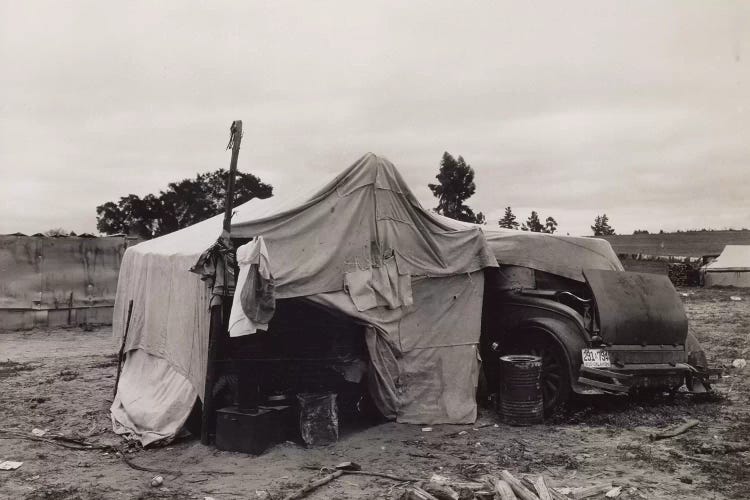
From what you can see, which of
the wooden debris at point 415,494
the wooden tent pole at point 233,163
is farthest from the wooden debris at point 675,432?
the wooden tent pole at point 233,163

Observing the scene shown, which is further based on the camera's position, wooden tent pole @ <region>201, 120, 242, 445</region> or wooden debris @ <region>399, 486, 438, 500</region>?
wooden tent pole @ <region>201, 120, 242, 445</region>

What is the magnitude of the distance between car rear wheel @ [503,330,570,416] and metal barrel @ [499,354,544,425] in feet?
0.88

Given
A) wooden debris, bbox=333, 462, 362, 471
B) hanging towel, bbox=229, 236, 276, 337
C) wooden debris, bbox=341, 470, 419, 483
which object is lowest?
wooden debris, bbox=341, 470, 419, 483

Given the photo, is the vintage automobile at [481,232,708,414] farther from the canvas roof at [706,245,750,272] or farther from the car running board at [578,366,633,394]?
the canvas roof at [706,245,750,272]

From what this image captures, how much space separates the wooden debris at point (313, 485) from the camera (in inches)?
210

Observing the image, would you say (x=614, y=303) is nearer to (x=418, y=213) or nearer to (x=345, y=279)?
(x=418, y=213)

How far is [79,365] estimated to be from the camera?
1288 cm

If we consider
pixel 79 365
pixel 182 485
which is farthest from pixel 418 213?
pixel 79 365

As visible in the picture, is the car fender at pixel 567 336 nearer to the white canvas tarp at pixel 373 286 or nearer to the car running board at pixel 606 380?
the car running board at pixel 606 380

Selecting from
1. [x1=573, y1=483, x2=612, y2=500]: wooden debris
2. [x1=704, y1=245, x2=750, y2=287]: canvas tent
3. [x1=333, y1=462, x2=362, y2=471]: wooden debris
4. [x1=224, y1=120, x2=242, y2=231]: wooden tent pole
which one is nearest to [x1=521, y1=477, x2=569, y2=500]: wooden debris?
[x1=573, y1=483, x2=612, y2=500]: wooden debris

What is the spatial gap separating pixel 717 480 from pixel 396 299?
12.5 feet

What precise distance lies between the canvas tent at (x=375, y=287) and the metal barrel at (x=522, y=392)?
0.49m

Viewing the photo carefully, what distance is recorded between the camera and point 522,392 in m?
Result: 7.72

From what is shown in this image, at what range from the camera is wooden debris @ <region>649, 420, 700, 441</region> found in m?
7.08
